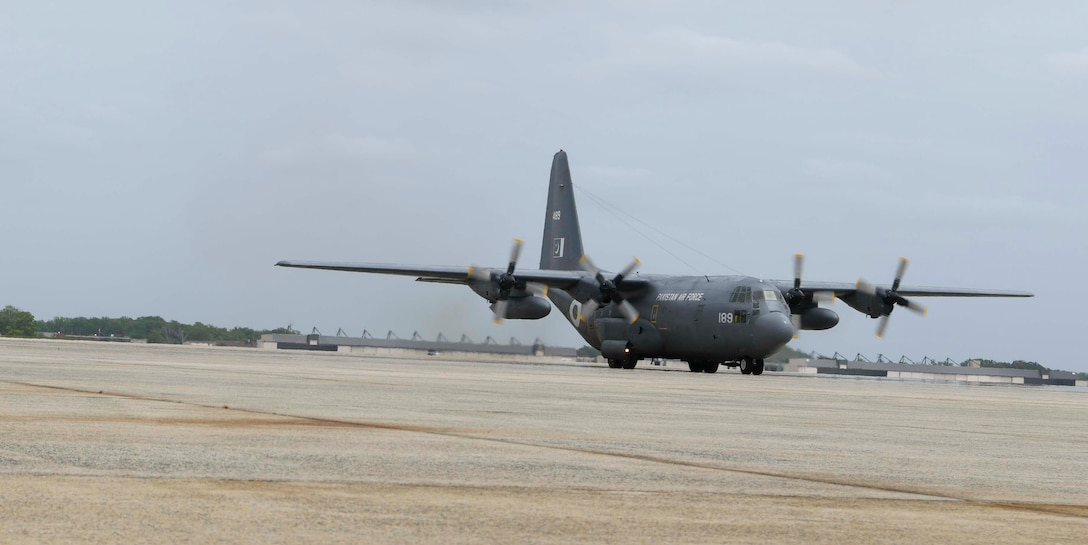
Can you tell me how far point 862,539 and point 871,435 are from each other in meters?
8.53

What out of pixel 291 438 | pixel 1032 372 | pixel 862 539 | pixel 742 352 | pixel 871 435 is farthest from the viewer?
pixel 1032 372

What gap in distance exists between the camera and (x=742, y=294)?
4838 cm

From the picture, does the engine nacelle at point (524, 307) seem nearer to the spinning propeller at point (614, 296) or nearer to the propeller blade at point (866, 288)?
the spinning propeller at point (614, 296)

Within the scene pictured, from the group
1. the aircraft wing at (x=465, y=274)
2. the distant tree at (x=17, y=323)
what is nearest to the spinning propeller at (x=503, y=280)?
the aircraft wing at (x=465, y=274)

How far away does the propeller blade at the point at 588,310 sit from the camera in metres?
55.3

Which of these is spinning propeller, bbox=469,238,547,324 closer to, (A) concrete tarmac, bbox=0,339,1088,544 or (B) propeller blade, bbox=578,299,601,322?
(B) propeller blade, bbox=578,299,601,322

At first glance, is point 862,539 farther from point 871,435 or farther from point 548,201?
point 548,201

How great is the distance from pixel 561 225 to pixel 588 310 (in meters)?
11.6

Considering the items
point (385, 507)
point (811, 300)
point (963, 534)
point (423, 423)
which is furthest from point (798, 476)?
point (811, 300)

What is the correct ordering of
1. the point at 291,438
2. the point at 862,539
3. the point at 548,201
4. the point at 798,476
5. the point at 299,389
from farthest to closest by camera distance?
the point at 548,201, the point at 299,389, the point at 291,438, the point at 798,476, the point at 862,539

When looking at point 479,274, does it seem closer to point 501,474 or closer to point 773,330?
point 773,330

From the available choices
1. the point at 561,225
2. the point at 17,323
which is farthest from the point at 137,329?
the point at 561,225

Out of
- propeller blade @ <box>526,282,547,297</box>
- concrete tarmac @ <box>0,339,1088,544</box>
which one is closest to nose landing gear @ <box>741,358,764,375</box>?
propeller blade @ <box>526,282,547,297</box>

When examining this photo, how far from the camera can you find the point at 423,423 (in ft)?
45.8
